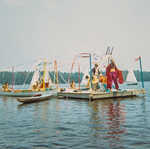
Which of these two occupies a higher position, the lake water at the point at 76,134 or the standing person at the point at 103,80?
the standing person at the point at 103,80

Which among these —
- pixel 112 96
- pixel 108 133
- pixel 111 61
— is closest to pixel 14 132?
pixel 108 133

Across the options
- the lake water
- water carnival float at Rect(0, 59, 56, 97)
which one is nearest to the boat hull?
water carnival float at Rect(0, 59, 56, 97)

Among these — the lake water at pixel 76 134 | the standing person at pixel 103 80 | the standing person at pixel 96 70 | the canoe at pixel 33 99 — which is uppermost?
the standing person at pixel 96 70

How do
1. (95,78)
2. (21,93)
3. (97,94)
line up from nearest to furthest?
(97,94) → (95,78) → (21,93)

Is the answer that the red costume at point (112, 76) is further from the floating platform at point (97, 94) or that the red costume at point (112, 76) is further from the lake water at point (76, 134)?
the lake water at point (76, 134)

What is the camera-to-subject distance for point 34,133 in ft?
52.4

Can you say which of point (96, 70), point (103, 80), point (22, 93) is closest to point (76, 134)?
point (103, 80)

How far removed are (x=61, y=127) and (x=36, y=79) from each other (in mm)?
42119

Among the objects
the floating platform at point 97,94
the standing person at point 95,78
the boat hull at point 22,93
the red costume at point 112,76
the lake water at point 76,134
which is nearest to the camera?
the lake water at point 76,134

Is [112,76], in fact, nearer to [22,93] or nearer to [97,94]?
[97,94]

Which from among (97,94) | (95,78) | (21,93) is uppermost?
(95,78)

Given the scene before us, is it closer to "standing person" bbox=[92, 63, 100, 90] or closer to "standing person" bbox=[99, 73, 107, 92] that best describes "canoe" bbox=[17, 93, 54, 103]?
"standing person" bbox=[92, 63, 100, 90]

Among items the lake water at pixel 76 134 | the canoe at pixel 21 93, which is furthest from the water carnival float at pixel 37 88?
the lake water at pixel 76 134

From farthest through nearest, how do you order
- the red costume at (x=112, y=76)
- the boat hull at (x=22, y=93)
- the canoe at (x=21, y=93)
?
the boat hull at (x=22, y=93)
the canoe at (x=21, y=93)
the red costume at (x=112, y=76)
